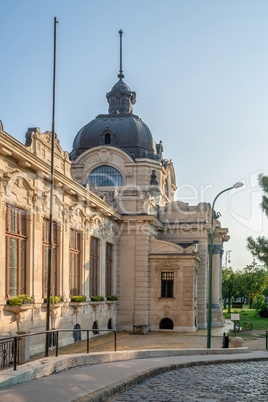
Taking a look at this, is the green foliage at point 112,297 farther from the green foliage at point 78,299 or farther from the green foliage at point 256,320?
the green foliage at point 256,320

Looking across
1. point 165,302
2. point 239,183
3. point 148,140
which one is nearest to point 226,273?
point 148,140

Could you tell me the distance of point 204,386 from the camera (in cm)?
1199

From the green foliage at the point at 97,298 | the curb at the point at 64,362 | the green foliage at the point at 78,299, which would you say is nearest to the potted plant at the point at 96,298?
the green foliage at the point at 97,298

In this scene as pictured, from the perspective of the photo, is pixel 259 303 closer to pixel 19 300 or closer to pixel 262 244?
pixel 262 244

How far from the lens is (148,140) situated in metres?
49.2

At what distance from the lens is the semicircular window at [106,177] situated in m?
46.5

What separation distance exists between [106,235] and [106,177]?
12875 millimetres

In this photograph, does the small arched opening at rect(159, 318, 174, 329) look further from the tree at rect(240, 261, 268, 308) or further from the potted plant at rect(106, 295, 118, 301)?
the tree at rect(240, 261, 268, 308)

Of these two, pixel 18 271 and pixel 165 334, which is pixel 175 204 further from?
pixel 18 271

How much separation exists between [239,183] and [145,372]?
13.5 meters

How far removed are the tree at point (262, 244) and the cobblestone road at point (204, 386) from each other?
18.8 meters

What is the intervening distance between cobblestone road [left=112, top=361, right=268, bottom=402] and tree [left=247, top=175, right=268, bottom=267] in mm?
18766

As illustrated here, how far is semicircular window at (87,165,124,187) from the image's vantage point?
46.5 metres

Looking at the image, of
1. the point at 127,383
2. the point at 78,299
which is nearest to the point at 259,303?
the point at 78,299
